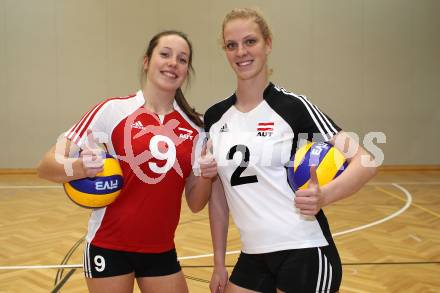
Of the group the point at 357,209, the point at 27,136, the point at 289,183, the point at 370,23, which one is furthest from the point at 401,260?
the point at 27,136

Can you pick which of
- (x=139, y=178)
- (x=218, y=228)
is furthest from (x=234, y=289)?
(x=139, y=178)

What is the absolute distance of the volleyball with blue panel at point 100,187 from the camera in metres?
2.12

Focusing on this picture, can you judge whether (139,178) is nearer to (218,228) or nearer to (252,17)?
(218,228)

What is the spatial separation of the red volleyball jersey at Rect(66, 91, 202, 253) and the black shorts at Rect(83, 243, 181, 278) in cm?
4

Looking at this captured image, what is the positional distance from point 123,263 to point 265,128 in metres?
1.04

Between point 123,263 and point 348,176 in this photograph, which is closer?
point 348,176

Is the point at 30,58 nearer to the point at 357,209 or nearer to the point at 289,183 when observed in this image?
the point at 357,209

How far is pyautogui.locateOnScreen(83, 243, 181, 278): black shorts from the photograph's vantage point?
7.13 feet

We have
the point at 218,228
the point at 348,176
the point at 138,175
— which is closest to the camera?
the point at 348,176

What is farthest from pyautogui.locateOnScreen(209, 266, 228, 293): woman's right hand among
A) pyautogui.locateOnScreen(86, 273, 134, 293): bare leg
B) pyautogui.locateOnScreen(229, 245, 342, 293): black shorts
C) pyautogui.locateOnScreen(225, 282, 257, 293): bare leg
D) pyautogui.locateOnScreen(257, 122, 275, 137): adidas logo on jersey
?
pyautogui.locateOnScreen(257, 122, 275, 137): adidas logo on jersey

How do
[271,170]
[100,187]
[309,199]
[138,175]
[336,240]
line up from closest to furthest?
1. [309,199]
2. [271,170]
3. [100,187]
4. [138,175]
5. [336,240]

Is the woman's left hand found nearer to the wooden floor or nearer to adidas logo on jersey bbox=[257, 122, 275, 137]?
adidas logo on jersey bbox=[257, 122, 275, 137]

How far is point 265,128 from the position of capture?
2043 millimetres

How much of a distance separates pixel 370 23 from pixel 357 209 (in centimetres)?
630
